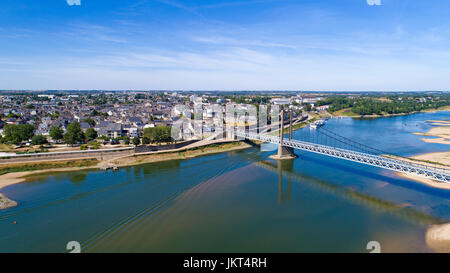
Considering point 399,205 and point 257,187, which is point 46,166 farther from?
point 399,205

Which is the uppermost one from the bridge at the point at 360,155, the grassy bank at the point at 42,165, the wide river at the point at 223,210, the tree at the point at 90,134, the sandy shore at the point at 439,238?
the tree at the point at 90,134

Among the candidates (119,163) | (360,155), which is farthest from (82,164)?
(360,155)

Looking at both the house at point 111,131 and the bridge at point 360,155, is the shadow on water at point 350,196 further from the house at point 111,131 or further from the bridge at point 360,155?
the house at point 111,131

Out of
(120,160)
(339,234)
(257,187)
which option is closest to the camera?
(339,234)

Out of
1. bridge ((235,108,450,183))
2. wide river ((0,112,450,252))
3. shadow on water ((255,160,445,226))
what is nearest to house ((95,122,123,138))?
wide river ((0,112,450,252))

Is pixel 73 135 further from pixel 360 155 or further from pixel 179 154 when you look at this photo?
pixel 360 155

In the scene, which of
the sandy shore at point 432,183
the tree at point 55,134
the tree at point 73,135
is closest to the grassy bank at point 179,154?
the tree at point 73,135
